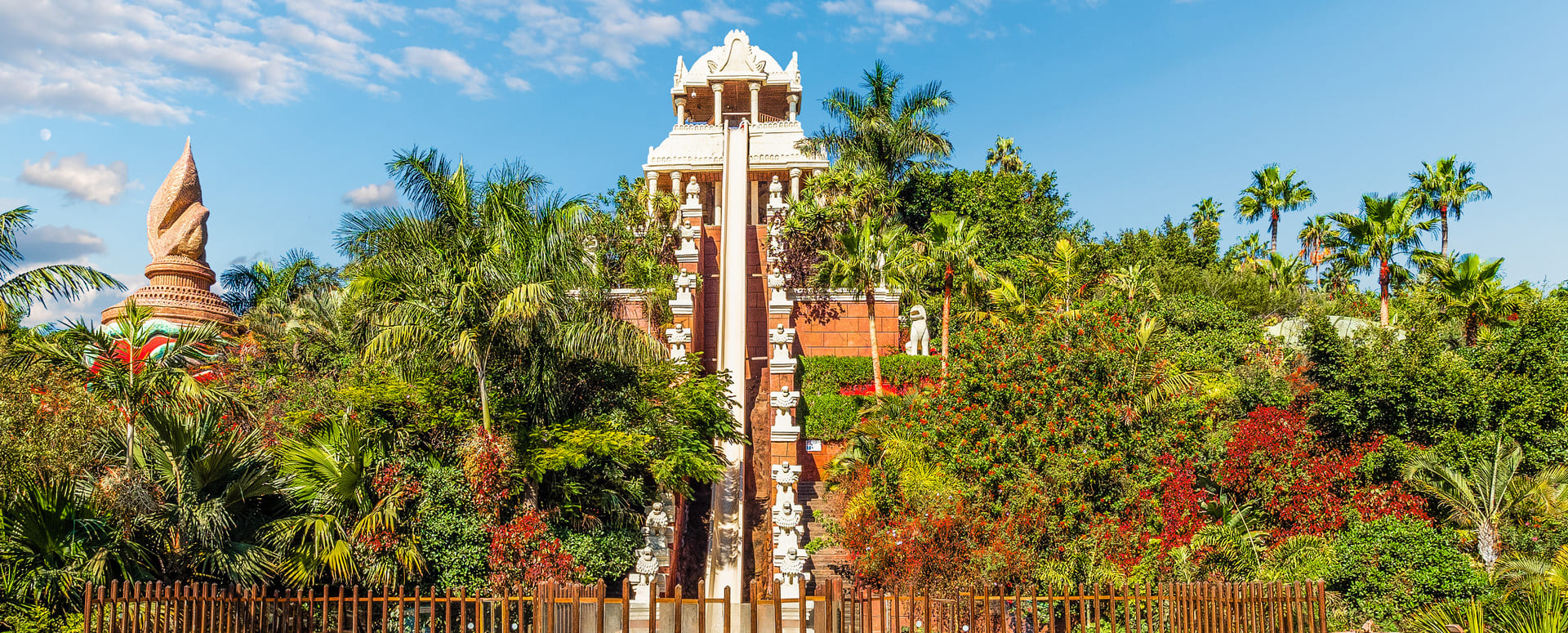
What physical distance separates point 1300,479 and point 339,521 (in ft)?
39.5

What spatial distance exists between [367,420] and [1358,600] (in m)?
12.0

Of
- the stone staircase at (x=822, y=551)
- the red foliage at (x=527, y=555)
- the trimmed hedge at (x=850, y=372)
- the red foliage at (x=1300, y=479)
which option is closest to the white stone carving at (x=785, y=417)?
the stone staircase at (x=822, y=551)

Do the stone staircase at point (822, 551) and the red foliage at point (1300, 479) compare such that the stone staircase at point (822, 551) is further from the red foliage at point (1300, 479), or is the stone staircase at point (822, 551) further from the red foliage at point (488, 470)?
the red foliage at point (1300, 479)

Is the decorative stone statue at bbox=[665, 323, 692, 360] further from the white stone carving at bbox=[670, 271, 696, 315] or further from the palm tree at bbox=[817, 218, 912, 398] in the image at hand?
the palm tree at bbox=[817, 218, 912, 398]

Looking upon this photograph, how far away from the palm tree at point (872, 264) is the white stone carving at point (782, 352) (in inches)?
79.7

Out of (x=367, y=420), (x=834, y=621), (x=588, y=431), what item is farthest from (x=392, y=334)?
(x=834, y=621)

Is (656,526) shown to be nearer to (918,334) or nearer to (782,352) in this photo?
(782,352)

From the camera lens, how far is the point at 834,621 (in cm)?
905

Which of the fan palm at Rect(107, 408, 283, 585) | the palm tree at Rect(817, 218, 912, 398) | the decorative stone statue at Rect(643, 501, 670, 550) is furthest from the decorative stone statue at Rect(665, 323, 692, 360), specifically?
the fan palm at Rect(107, 408, 283, 585)

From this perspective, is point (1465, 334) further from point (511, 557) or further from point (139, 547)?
point (139, 547)

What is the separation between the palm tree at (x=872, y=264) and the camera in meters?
21.9

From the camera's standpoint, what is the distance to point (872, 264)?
2202 cm

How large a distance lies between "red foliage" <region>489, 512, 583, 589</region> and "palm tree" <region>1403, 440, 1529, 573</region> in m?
11.1

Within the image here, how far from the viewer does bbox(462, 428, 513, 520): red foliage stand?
11797 millimetres
